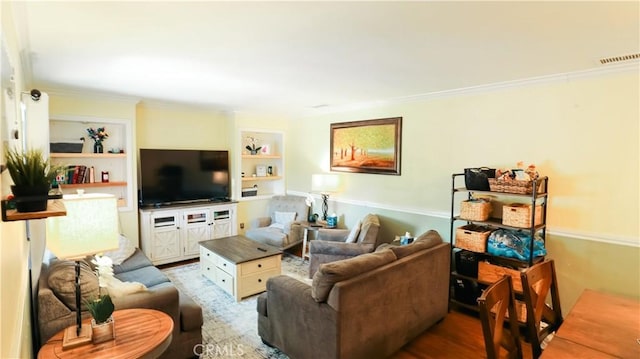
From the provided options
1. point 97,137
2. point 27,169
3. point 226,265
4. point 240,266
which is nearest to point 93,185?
point 97,137

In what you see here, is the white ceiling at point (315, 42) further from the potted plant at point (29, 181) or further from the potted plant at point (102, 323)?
the potted plant at point (102, 323)

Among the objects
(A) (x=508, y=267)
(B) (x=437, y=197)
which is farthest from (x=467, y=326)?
(B) (x=437, y=197)

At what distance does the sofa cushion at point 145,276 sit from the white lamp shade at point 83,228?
Result: 5.22 feet

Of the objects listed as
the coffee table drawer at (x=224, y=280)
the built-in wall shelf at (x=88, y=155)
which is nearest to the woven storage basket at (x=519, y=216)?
the coffee table drawer at (x=224, y=280)

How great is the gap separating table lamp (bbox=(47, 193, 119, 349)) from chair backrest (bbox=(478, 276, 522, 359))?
1.99m

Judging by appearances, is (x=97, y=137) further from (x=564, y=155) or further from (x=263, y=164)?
(x=564, y=155)

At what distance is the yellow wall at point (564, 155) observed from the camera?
115 inches

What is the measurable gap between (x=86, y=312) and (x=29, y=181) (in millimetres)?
1444

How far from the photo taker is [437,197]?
13.6ft

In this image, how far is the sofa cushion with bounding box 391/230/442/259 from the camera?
2836 millimetres

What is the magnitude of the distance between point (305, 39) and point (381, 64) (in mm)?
871

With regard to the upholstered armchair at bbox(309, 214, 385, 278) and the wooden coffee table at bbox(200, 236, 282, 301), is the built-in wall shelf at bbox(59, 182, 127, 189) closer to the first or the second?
the wooden coffee table at bbox(200, 236, 282, 301)

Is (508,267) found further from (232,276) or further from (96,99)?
(96,99)

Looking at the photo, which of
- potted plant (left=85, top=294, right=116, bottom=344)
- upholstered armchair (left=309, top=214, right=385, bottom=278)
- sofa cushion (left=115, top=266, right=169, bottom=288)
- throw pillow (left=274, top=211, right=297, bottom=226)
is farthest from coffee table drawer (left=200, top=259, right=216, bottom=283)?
potted plant (left=85, top=294, right=116, bottom=344)
